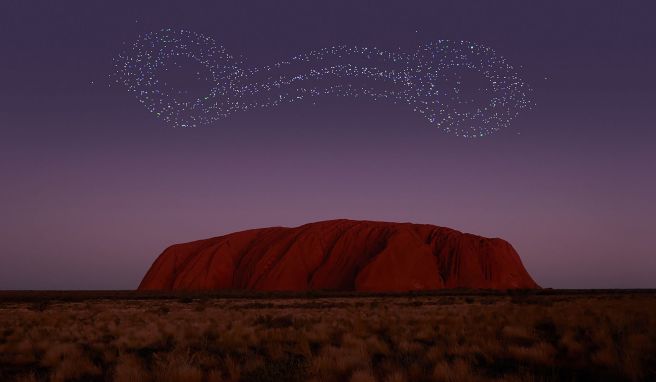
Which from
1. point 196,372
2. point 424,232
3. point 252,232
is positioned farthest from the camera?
point 252,232

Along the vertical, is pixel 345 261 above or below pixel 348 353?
above

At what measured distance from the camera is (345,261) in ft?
283

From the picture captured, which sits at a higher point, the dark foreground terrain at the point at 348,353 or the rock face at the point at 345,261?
the rock face at the point at 345,261

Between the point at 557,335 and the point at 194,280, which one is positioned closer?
the point at 557,335

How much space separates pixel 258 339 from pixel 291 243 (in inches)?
3023

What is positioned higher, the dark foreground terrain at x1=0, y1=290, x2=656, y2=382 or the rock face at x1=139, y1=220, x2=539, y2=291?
the rock face at x1=139, y1=220, x2=539, y2=291

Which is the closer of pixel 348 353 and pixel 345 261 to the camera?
pixel 348 353

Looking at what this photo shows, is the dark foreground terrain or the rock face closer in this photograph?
the dark foreground terrain

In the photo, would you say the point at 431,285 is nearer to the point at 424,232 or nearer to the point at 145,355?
the point at 424,232

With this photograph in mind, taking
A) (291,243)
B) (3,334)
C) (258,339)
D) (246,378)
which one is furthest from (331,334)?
(291,243)

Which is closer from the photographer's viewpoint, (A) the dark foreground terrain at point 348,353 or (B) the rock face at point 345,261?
(A) the dark foreground terrain at point 348,353

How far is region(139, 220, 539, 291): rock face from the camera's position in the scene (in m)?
81.4

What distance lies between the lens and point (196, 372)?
8766 millimetres

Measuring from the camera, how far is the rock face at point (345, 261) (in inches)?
3206
